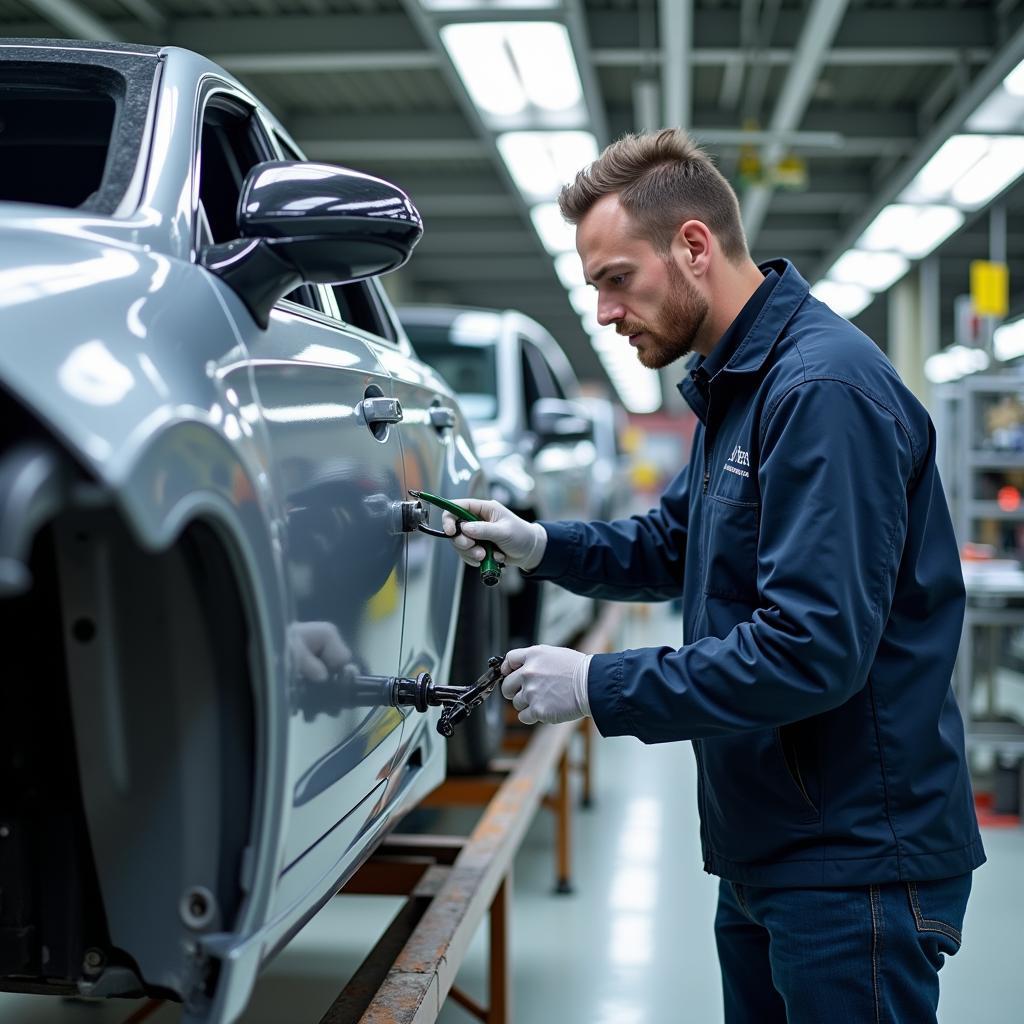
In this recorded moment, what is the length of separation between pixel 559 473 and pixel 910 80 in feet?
16.3

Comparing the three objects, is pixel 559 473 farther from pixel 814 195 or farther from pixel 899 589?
pixel 814 195

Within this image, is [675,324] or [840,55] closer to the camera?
[675,324]

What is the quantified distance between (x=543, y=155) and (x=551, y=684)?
20.0 ft

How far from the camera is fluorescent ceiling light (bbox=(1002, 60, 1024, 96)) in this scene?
18.8 feet

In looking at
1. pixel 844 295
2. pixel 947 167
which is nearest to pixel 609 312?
pixel 947 167

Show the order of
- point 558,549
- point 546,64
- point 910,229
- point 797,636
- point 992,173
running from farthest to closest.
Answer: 1. point 910,229
2. point 992,173
3. point 546,64
4. point 558,549
5. point 797,636

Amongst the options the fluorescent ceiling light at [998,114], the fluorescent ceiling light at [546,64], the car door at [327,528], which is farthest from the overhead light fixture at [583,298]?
the car door at [327,528]

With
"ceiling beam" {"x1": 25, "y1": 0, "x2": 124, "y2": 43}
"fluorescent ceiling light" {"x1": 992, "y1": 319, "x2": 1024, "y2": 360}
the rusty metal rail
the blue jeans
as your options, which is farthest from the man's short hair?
"fluorescent ceiling light" {"x1": 992, "y1": 319, "x2": 1024, "y2": 360}

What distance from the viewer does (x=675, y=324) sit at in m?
1.87

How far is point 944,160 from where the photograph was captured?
283 inches

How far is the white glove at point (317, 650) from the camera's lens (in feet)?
4.19

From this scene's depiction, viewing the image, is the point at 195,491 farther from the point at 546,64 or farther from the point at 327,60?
the point at 327,60

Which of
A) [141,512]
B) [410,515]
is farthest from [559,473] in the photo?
[141,512]

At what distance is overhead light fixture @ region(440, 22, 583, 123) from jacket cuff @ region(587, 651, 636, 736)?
4.03 metres
